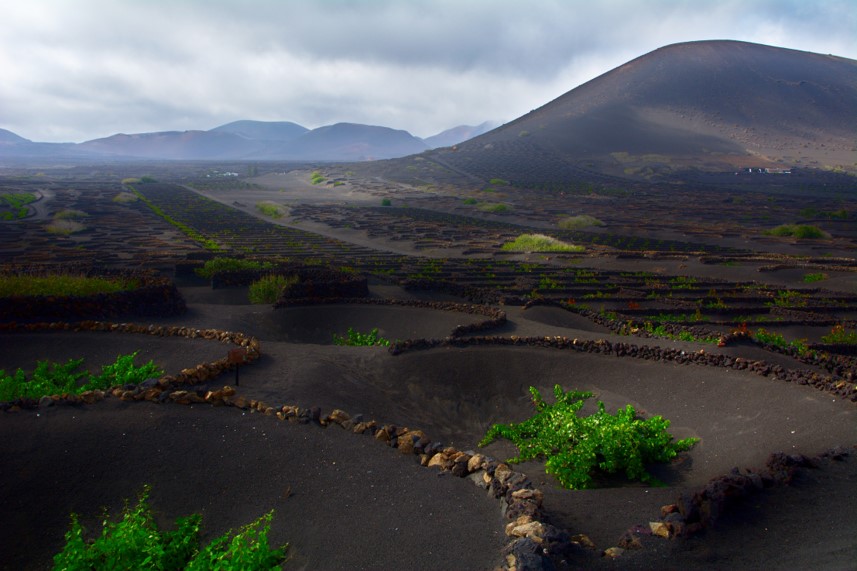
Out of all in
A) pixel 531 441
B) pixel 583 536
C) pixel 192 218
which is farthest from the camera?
pixel 192 218

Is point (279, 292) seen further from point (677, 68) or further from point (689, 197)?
point (677, 68)

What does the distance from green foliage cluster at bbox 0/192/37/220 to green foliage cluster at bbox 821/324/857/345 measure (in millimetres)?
58013

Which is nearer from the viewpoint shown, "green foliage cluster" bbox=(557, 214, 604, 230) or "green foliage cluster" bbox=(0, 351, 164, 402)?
"green foliage cluster" bbox=(0, 351, 164, 402)

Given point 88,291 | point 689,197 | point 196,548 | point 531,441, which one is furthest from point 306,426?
point 689,197

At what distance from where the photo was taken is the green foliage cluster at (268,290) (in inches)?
783

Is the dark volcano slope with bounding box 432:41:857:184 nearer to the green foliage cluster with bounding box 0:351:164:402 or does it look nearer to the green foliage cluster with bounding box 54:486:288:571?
the green foliage cluster with bounding box 0:351:164:402

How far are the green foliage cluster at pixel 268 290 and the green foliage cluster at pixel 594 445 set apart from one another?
11.8 metres

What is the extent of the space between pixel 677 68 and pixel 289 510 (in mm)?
180866

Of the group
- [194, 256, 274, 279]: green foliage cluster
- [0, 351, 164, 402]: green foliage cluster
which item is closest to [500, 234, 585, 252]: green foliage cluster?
[194, 256, 274, 279]: green foliage cluster

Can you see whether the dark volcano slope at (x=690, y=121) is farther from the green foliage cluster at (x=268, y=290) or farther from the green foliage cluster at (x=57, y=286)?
the green foliage cluster at (x=57, y=286)

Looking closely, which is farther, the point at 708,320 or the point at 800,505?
the point at 708,320

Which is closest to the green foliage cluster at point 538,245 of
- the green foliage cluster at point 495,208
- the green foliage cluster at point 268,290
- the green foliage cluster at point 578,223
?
the green foliage cluster at point 578,223

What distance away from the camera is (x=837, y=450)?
7355 millimetres

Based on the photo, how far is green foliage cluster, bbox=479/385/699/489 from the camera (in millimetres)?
8109
